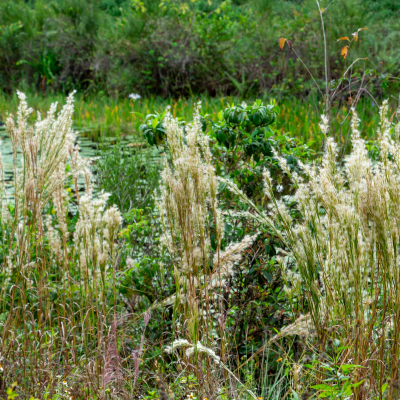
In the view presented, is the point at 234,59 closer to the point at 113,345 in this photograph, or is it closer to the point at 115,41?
the point at 115,41

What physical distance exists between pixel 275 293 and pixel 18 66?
42.3 ft

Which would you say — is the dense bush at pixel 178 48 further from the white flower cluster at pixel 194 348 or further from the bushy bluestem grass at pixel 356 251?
the white flower cluster at pixel 194 348

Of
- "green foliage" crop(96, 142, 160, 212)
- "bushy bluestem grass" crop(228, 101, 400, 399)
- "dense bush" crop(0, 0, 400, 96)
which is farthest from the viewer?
"dense bush" crop(0, 0, 400, 96)

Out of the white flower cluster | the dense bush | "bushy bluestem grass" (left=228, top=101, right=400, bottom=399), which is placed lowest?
the white flower cluster

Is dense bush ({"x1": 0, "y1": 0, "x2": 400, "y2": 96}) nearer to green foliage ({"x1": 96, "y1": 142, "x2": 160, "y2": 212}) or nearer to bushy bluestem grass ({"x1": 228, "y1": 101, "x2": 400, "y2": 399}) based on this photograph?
green foliage ({"x1": 96, "y1": 142, "x2": 160, "y2": 212})

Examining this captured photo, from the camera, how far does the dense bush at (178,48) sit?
857 centimetres

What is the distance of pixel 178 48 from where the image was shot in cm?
980

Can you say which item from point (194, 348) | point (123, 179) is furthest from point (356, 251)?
point (123, 179)

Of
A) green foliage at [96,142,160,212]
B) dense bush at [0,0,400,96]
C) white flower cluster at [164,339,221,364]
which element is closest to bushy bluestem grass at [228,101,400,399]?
white flower cluster at [164,339,221,364]

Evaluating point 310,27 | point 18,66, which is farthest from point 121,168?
point 18,66

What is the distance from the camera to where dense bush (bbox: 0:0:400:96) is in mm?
8570

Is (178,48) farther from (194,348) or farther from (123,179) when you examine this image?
(194,348)

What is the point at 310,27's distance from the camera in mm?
8812

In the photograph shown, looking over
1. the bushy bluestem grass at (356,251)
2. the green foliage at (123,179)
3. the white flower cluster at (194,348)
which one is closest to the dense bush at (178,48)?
the green foliage at (123,179)
